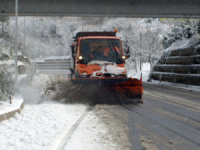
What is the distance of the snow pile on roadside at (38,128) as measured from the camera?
513 cm

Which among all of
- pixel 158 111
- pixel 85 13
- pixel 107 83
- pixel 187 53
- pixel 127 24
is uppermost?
pixel 127 24

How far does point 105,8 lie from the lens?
18.4 meters

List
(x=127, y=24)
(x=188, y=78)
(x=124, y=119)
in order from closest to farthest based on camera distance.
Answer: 1. (x=124, y=119)
2. (x=188, y=78)
3. (x=127, y=24)

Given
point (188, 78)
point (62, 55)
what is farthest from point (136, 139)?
point (62, 55)

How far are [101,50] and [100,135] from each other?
637 cm

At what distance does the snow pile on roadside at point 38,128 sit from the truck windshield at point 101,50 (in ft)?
10.7

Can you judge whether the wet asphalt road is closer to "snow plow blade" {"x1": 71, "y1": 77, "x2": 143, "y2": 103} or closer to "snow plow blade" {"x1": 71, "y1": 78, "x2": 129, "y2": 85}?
"snow plow blade" {"x1": 71, "y1": 77, "x2": 143, "y2": 103}

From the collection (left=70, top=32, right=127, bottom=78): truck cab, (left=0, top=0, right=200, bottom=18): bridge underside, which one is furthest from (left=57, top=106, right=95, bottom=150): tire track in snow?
(left=0, top=0, right=200, bottom=18): bridge underside

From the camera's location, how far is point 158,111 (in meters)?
9.05

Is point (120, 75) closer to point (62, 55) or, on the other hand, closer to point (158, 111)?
point (158, 111)

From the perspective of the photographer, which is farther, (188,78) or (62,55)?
(62,55)

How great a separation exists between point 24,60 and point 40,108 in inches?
866

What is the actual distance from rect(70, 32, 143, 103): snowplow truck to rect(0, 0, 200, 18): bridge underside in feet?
21.3

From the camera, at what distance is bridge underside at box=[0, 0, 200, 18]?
18188mm
